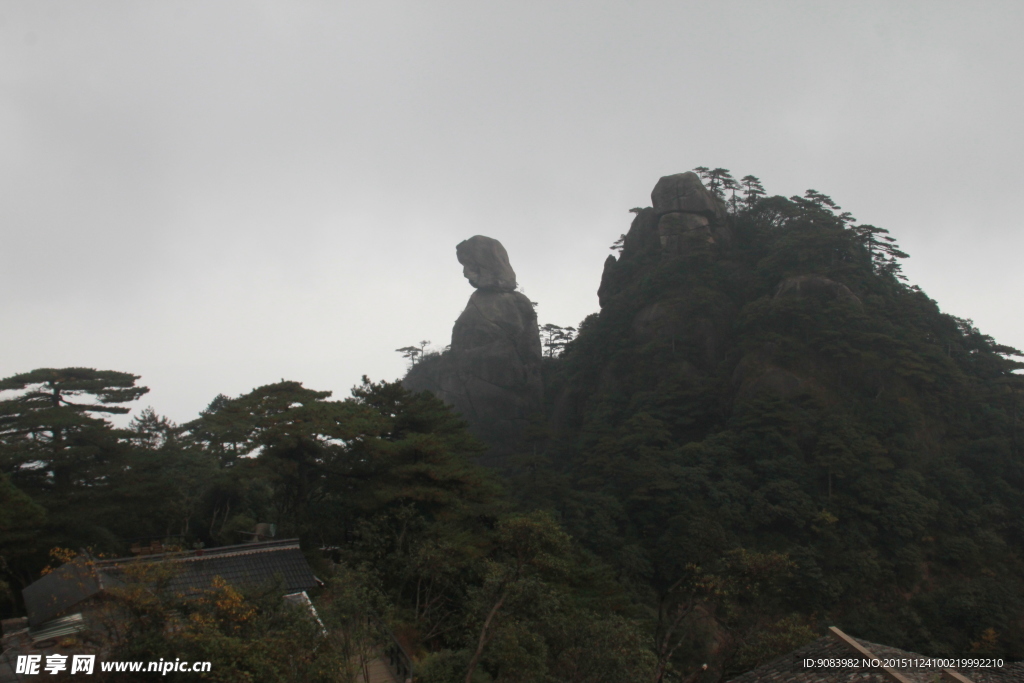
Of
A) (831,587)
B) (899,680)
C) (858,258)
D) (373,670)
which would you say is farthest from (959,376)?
(373,670)

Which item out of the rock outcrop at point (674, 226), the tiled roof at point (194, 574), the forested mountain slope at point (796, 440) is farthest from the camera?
the rock outcrop at point (674, 226)

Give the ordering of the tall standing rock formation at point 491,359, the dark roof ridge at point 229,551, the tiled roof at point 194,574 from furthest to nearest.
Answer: the tall standing rock formation at point 491,359 < the dark roof ridge at point 229,551 < the tiled roof at point 194,574

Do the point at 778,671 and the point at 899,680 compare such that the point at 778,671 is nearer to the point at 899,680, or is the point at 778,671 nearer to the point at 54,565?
the point at 899,680

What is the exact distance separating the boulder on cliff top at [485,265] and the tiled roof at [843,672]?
100 feet

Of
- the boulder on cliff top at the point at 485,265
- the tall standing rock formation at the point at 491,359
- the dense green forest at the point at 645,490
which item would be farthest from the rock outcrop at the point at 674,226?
the boulder on cliff top at the point at 485,265

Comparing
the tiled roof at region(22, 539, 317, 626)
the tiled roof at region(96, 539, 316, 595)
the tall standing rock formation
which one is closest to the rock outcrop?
the tall standing rock formation

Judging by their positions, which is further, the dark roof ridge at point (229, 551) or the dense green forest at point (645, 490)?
the dark roof ridge at point (229, 551)

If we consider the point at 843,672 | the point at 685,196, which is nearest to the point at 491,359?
the point at 685,196

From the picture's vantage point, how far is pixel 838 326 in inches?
1015

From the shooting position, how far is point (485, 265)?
3866 cm

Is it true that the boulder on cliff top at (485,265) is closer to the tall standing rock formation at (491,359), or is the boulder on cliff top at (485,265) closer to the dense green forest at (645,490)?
the tall standing rock formation at (491,359)

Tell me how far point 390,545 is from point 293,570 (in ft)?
7.35

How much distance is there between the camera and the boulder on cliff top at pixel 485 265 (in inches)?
1516

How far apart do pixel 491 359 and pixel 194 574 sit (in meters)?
25.7
